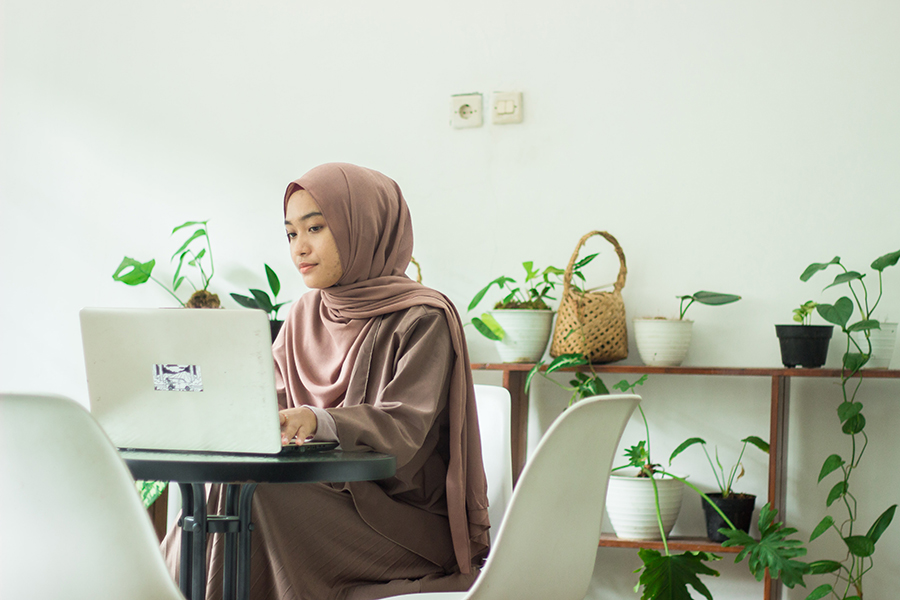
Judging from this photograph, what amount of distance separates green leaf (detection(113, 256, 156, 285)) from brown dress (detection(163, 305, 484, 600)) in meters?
1.43

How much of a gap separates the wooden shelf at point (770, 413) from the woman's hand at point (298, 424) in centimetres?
106

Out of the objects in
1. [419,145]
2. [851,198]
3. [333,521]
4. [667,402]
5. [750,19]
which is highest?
[750,19]

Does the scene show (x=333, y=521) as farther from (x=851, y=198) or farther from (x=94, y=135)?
(x=94, y=135)

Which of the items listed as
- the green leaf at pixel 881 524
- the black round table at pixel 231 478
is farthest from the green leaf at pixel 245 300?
the green leaf at pixel 881 524

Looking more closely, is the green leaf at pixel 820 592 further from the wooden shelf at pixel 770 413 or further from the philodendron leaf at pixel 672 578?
the philodendron leaf at pixel 672 578

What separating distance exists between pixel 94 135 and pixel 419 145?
1314 millimetres

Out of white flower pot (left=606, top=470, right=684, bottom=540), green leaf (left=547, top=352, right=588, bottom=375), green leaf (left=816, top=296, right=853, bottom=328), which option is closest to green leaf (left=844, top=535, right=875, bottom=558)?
white flower pot (left=606, top=470, right=684, bottom=540)

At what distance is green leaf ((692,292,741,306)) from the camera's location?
212cm

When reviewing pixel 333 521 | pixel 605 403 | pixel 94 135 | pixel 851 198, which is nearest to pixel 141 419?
pixel 333 521

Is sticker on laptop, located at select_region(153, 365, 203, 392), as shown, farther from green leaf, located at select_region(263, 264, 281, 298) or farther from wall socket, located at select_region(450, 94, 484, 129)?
wall socket, located at select_region(450, 94, 484, 129)

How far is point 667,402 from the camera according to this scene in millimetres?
2363

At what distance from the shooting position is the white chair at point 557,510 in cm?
99

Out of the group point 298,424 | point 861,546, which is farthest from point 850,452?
point 298,424

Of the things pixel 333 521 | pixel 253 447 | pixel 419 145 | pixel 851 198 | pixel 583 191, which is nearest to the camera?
pixel 253 447
